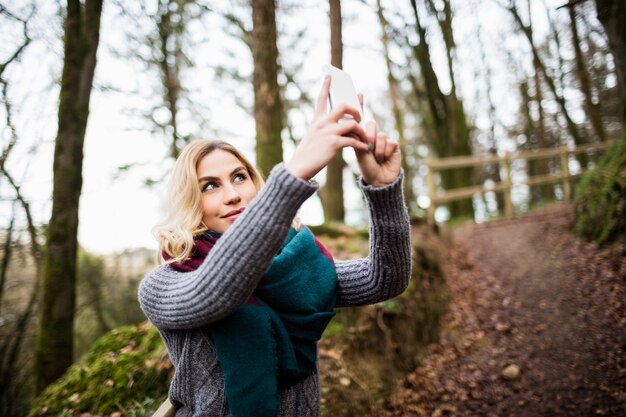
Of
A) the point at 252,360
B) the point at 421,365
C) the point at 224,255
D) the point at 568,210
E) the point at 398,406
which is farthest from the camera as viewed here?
the point at 568,210

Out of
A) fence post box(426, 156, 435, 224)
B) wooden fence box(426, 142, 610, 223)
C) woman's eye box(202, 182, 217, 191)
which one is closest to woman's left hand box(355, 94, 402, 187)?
woman's eye box(202, 182, 217, 191)

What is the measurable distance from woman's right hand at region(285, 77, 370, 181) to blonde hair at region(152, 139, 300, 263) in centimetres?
49

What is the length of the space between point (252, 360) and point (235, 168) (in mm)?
707

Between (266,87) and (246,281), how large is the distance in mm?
3549

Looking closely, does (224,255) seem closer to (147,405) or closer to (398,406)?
(147,405)

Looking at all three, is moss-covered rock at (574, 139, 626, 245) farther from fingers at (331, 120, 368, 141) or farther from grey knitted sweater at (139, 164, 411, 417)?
fingers at (331, 120, 368, 141)

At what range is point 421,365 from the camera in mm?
3773

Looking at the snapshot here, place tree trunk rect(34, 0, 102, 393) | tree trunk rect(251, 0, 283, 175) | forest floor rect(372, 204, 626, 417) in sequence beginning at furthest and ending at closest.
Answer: tree trunk rect(251, 0, 283, 175), tree trunk rect(34, 0, 102, 393), forest floor rect(372, 204, 626, 417)

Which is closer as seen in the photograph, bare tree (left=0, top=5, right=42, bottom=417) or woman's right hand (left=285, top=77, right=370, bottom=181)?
woman's right hand (left=285, top=77, right=370, bottom=181)

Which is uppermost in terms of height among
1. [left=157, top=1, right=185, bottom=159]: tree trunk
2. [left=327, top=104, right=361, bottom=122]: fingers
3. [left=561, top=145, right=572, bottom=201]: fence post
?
[left=157, top=1, right=185, bottom=159]: tree trunk

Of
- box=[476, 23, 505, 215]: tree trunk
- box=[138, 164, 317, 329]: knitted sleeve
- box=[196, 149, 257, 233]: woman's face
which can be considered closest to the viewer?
box=[138, 164, 317, 329]: knitted sleeve

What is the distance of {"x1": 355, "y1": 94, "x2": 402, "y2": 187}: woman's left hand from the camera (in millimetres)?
1130

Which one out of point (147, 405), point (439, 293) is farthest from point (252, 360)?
point (439, 293)

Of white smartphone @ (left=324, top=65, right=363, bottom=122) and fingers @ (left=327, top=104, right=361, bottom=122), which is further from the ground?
white smartphone @ (left=324, top=65, right=363, bottom=122)
